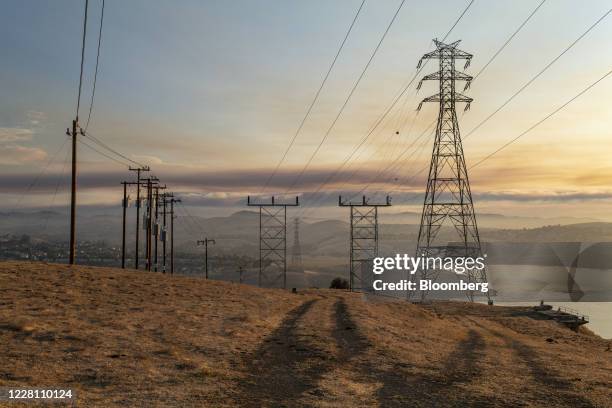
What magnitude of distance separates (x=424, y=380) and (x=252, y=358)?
6.28 m

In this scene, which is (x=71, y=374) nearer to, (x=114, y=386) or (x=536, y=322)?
(x=114, y=386)

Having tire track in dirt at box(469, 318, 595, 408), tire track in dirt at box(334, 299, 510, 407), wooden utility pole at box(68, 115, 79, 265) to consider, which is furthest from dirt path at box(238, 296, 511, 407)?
wooden utility pole at box(68, 115, 79, 265)

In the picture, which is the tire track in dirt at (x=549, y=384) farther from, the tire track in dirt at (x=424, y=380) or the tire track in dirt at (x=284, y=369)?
the tire track in dirt at (x=284, y=369)

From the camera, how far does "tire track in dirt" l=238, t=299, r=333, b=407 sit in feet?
48.0

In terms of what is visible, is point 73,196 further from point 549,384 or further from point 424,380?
point 549,384

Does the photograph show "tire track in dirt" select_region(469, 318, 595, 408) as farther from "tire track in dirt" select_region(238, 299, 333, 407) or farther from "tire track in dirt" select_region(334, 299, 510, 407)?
"tire track in dirt" select_region(238, 299, 333, 407)

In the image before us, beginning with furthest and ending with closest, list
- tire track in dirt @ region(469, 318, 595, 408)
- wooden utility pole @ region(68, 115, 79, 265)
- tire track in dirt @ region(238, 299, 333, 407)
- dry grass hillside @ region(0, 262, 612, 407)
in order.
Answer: wooden utility pole @ region(68, 115, 79, 265) < tire track in dirt @ region(469, 318, 595, 408) < dry grass hillside @ region(0, 262, 612, 407) < tire track in dirt @ region(238, 299, 333, 407)

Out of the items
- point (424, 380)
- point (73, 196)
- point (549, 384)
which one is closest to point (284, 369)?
point (424, 380)

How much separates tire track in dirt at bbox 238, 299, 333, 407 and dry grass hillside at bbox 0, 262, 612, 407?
0.06 meters

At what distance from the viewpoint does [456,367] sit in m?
19.4

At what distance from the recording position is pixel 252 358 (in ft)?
63.9

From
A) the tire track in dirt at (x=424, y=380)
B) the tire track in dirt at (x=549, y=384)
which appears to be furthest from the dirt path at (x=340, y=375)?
the tire track in dirt at (x=549, y=384)

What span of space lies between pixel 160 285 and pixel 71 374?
2405 centimetres

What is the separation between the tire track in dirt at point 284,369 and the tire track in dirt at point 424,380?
1.36 metres
